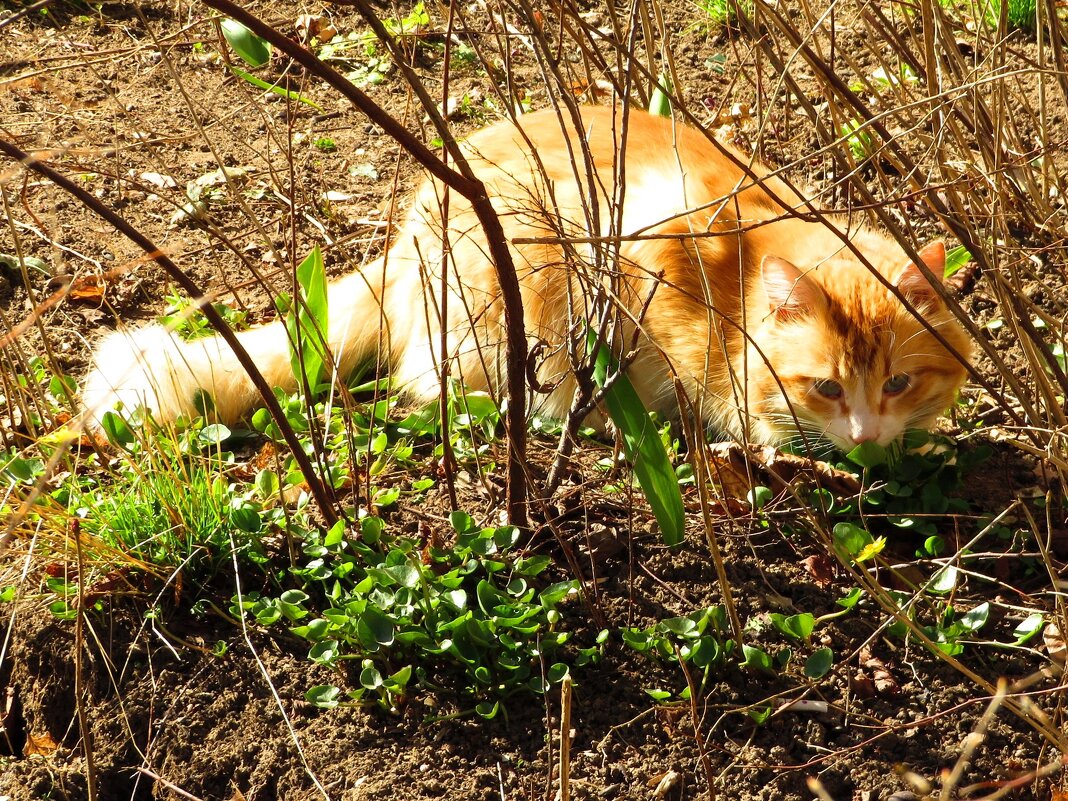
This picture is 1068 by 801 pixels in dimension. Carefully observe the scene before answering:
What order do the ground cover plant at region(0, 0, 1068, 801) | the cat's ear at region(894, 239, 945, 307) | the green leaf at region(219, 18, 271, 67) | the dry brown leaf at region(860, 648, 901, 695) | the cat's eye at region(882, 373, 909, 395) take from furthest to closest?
the cat's eye at region(882, 373, 909, 395) → the cat's ear at region(894, 239, 945, 307) → the dry brown leaf at region(860, 648, 901, 695) → the ground cover plant at region(0, 0, 1068, 801) → the green leaf at region(219, 18, 271, 67)

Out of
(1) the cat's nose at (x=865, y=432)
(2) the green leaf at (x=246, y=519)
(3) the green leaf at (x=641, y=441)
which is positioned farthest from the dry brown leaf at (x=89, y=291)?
(1) the cat's nose at (x=865, y=432)

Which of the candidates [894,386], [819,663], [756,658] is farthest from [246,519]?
[894,386]

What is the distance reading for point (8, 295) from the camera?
3.70m

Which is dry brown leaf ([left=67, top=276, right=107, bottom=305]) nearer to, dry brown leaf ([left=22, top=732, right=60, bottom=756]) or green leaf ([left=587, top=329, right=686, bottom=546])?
dry brown leaf ([left=22, top=732, right=60, bottom=756])

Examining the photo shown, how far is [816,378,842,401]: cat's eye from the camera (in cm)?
288

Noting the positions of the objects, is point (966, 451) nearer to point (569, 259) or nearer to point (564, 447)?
point (564, 447)

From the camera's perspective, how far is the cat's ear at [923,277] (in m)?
2.51

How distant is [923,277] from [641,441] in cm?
88

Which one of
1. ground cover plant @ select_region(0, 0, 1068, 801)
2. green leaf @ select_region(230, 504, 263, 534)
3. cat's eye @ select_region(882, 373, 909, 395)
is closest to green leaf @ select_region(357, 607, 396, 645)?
ground cover plant @ select_region(0, 0, 1068, 801)

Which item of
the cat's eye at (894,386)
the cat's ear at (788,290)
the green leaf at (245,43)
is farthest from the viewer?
the cat's eye at (894,386)

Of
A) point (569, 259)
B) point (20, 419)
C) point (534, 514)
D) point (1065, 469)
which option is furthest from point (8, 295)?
point (1065, 469)

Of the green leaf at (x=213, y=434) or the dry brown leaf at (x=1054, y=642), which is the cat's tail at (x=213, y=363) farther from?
the dry brown leaf at (x=1054, y=642)

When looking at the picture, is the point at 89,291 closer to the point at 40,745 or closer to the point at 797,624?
the point at 40,745

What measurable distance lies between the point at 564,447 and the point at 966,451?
1133mm
